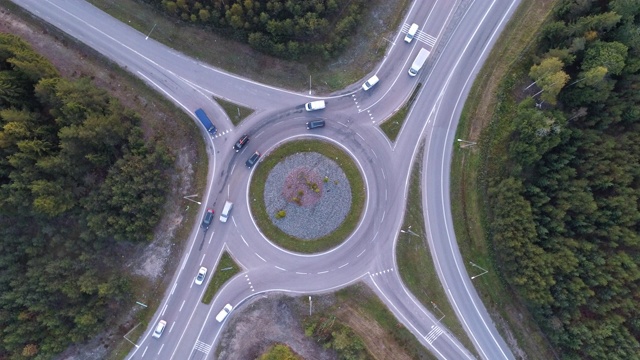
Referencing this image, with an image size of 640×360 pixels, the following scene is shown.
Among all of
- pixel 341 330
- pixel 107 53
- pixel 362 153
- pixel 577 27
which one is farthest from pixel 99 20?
pixel 577 27

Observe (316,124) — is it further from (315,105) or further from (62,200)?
(62,200)

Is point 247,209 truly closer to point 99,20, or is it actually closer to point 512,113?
point 99,20

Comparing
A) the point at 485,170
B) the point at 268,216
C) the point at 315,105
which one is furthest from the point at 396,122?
the point at 268,216

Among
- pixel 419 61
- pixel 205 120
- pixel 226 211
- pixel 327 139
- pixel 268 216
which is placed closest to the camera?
pixel 419 61

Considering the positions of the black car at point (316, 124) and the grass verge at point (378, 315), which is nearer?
the grass verge at point (378, 315)

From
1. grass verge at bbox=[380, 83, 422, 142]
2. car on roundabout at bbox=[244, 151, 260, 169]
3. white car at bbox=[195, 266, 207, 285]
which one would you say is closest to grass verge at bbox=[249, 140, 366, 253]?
car on roundabout at bbox=[244, 151, 260, 169]

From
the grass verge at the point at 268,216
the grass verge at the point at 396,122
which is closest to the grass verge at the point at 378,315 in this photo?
the grass verge at the point at 268,216

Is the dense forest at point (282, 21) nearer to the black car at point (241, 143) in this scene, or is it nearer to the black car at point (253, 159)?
the black car at point (241, 143)
